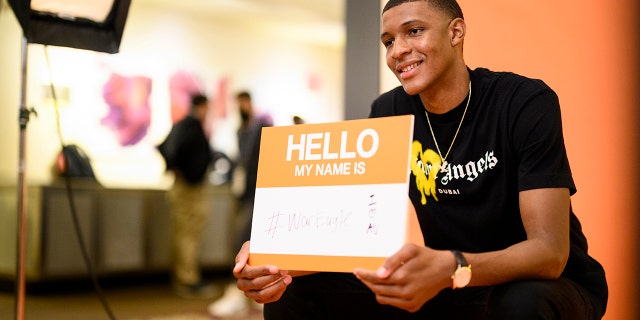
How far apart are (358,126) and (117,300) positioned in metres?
3.75

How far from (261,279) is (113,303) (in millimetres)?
3458

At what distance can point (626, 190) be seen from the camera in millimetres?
2289

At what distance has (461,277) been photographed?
1154 mm

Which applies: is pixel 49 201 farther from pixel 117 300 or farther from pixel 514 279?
pixel 514 279

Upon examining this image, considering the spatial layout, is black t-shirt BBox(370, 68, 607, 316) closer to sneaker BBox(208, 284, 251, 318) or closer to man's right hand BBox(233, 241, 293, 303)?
man's right hand BBox(233, 241, 293, 303)

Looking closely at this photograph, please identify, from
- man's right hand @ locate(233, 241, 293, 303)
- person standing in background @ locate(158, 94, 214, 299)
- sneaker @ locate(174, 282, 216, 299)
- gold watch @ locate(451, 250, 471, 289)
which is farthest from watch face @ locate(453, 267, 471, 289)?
sneaker @ locate(174, 282, 216, 299)

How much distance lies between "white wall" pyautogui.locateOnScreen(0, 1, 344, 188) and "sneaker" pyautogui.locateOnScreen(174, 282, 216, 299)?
0.95 metres

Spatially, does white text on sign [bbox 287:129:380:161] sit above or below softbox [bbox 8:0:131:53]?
below

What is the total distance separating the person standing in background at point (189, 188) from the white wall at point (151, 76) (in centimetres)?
63

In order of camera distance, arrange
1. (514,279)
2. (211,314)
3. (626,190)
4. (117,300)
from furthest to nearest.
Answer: (117,300) < (211,314) < (626,190) < (514,279)

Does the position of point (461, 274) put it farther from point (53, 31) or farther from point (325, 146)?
point (53, 31)

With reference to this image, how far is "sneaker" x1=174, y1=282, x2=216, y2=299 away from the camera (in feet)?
16.1

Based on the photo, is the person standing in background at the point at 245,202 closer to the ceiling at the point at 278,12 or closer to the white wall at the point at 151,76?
the white wall at the point at 151,76

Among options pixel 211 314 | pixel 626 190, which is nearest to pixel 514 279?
pixel 626 190
